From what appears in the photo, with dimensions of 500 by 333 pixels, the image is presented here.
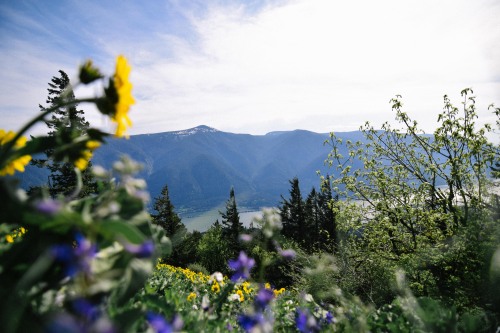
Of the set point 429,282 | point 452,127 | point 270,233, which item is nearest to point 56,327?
point 270,233

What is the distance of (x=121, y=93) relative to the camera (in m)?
1.67

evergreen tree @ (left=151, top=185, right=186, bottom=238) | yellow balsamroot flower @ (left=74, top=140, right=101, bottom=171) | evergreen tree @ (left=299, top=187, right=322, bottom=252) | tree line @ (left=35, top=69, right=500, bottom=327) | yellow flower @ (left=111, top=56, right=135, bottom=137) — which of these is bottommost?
evergreen tree @ (left=299, top=187, right=322, bottom=252)

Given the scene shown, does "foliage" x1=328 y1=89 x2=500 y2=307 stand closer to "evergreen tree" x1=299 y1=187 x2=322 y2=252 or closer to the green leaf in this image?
the green leaf

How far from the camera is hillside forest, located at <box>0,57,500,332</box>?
3.81ft

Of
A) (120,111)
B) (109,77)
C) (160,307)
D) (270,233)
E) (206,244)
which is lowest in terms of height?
(206,244)

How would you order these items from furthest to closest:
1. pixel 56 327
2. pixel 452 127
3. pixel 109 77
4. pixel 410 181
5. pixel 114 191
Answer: pixel 410 181, pixel 452 127, pixel 109 77, pixel 114 191, pixel 56 327

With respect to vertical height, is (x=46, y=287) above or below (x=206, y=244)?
above

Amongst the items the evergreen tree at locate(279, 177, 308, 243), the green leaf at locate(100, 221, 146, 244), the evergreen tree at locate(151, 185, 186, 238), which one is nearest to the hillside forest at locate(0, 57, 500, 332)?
the green leaf at locate(100, 221, 146, 244)

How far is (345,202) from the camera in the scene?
13719mm

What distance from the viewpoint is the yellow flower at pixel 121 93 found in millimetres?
1652

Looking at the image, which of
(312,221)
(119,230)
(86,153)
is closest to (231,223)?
(312,221)

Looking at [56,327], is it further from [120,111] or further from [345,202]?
[345,202]

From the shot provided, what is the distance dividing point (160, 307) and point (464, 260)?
30.8 ft

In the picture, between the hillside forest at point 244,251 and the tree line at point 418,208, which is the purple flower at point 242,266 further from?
the tree line at point 418,208
